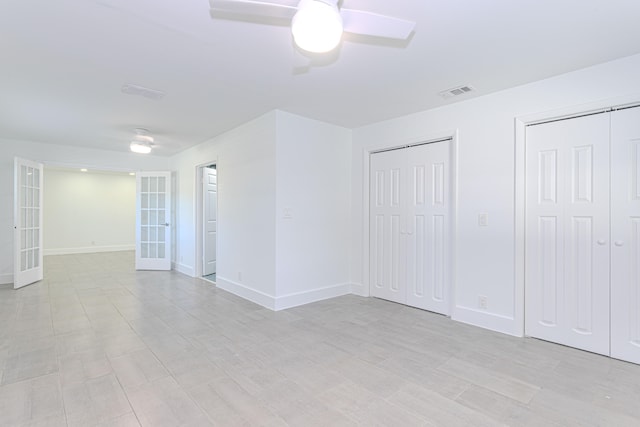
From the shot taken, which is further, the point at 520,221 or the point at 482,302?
the point at 482,302

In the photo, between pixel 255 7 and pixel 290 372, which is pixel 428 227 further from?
pixel 255 7

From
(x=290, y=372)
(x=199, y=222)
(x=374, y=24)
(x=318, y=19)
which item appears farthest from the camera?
(x=199, y=222)

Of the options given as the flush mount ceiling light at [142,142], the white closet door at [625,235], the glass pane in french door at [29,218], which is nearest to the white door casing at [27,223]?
the glass pane in french door at [29,218]

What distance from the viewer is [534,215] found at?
2.89m

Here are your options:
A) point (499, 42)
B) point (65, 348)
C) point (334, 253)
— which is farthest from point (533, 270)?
point (65, 348)

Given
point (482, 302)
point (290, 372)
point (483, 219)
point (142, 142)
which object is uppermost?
point (142, 142)

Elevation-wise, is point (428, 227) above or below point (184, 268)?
above

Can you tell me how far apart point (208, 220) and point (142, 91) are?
3.01 metres

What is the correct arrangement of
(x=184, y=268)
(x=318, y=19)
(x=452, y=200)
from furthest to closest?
(x=184, y=268), (x=452, y=200), (x=318, y=19)

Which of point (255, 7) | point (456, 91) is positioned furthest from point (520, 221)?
point (255, 7)

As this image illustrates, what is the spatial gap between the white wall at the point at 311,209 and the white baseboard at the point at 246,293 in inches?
6.1

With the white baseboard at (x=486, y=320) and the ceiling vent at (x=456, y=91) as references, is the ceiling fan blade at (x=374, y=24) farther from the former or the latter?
the white baseboard at (x=486, y=320)

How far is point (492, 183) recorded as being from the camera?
10.3ft

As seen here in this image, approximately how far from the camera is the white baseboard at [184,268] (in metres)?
5.74
